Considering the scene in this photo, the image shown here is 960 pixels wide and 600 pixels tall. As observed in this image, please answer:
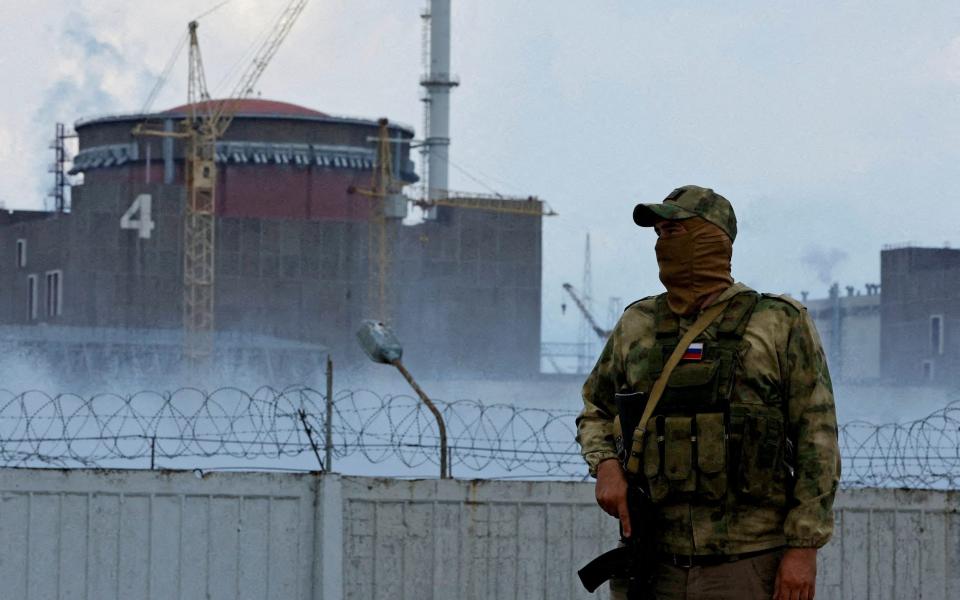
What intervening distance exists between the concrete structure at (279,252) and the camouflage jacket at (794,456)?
67008 mm

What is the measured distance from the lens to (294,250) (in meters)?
72.1

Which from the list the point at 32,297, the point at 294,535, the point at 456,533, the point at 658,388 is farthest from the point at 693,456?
the point at 32,297

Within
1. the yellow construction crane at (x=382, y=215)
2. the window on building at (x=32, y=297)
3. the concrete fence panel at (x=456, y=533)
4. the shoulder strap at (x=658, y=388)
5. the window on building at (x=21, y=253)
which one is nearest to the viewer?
the shoulder strap at (x=658, y=388)

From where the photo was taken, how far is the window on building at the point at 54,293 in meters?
70.1

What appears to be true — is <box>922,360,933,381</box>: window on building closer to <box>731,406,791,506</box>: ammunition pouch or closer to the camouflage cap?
the camouflage cap

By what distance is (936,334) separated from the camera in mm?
71125

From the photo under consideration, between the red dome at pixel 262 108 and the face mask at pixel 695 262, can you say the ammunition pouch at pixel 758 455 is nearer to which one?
the face mask at pixel 695 262

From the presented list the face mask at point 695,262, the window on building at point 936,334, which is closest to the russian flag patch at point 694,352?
the face mask at point 695,262

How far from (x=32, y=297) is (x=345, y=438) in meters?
66.7

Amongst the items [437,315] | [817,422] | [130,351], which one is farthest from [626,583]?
[437,315]

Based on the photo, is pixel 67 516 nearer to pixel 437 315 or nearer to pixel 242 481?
pixel 242 481

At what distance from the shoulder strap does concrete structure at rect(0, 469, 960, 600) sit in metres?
4.13

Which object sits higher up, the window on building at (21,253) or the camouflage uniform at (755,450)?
the window on building at (21,253)

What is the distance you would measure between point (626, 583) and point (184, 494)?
4458 millimetres
